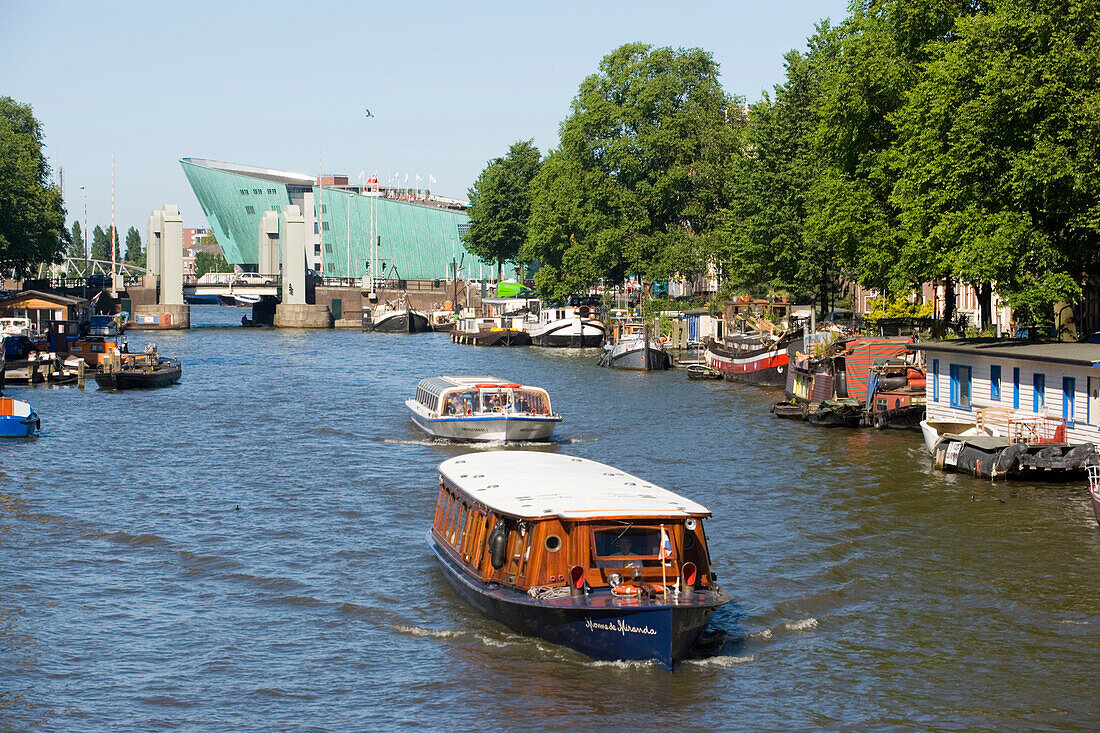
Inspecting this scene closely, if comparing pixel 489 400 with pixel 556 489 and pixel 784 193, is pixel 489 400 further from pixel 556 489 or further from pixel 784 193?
pixel 784 193

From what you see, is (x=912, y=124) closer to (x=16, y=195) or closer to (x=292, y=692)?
(x=292, y=692)

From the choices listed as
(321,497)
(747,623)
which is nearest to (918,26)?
(321,497)

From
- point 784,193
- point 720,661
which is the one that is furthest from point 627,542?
point 784,193

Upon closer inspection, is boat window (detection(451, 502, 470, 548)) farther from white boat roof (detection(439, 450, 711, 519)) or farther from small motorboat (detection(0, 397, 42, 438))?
small motorboat (detection(0, 397, 42, 438))

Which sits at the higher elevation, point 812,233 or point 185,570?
point 812,233

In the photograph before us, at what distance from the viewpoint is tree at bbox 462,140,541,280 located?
145625 millimetres

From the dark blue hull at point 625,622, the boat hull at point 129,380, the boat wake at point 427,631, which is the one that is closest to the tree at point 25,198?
the boat hull at point 129,380

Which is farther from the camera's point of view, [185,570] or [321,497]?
[321,497]

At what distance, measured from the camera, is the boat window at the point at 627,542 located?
2042 cm

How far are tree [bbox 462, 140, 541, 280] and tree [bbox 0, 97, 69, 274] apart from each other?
144 feet

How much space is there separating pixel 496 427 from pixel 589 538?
25032 mm

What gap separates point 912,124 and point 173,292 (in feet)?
380

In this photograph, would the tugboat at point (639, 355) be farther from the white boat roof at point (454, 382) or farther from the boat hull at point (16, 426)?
the boat hull at point (16, 426)

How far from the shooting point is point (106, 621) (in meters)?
23.7
